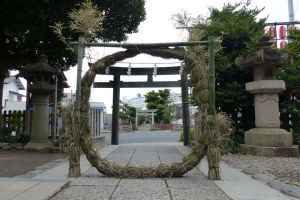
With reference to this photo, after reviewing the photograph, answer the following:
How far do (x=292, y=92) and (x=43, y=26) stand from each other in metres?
9.71

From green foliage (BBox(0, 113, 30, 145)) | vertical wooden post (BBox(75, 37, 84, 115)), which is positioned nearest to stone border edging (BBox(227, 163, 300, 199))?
vertical wooden post (BBox(75, 37, 84, 115))

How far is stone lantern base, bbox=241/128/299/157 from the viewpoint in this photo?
6.49 metres

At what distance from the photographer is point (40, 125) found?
8492 millimetres

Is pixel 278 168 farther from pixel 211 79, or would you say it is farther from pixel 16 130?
pixel 16 130

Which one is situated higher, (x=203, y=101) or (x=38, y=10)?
(x=38, y=10)

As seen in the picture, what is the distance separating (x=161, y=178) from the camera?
12.9 feet

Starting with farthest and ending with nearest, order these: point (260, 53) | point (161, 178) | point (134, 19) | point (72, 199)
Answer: point (134, 19) < point (260, 53) < point (161, 178) < point (72, 199)

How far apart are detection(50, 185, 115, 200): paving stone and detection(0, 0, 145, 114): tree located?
664cm

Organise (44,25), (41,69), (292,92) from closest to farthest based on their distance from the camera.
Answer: (292,92) → (41,69) → (44,25)

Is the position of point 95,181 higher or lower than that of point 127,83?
lower

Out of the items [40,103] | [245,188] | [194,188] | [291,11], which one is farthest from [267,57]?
[291,11]

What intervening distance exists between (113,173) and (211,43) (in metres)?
2.89

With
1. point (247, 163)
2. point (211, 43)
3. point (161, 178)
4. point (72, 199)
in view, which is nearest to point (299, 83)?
point (247, 163)

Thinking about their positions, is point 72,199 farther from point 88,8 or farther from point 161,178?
point 88,8
